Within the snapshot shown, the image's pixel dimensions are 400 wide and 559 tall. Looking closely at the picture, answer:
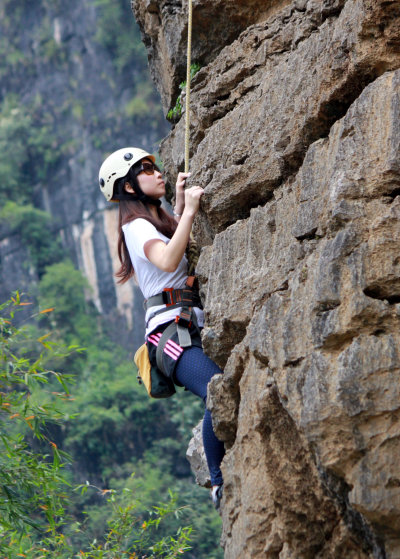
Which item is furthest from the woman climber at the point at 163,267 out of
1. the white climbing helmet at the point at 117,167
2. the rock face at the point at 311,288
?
the rock face at the point at 311,288

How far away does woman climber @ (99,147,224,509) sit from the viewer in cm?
360

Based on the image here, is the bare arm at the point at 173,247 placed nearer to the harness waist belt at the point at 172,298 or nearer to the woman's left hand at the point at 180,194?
the harness waist belt at the point at 172,298

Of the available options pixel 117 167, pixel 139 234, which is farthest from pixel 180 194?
pixel 139 234

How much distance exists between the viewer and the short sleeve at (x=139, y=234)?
3.76 metres

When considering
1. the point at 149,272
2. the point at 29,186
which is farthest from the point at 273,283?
the point at 29,186

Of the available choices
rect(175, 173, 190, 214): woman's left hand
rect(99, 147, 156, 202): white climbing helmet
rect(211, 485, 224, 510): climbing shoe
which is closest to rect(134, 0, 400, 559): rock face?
rect(175, 173, 190, 214): woman's left hand

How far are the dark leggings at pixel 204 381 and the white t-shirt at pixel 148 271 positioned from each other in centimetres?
22

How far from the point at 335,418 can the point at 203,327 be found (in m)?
1.25

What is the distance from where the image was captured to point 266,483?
2.97 metres

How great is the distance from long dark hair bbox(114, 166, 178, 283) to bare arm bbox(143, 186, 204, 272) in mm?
217

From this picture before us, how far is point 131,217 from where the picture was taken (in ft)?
12.8

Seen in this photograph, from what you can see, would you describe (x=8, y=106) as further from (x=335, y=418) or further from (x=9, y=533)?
(x=335, y=418)

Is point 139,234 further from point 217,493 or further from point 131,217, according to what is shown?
point 217,493

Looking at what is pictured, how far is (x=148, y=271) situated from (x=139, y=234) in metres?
0.18
